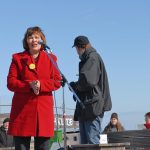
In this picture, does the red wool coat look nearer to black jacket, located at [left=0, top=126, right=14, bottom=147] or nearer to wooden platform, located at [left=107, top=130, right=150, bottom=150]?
wooden platform, located at [left=107, top=130, right=150, bottom=150]

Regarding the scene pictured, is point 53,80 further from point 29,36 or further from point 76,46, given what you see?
point 76,46

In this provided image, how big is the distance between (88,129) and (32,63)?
1443mm

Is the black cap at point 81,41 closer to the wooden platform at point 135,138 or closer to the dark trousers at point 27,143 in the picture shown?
the wooden platform at point 135,138

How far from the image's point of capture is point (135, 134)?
20.8 ft

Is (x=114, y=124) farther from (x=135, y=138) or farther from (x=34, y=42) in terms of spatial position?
(x=34, y=42)

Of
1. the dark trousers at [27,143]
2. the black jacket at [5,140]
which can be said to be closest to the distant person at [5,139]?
the black jacket at [5,140]

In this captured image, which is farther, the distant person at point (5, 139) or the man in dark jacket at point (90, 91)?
the distant person at point (5, 139)

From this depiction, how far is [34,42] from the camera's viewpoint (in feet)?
14.8

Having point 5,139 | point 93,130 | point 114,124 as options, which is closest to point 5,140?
point 5,139

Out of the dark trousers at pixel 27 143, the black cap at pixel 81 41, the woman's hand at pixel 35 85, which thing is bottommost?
the dark trousers at pixel 27 143

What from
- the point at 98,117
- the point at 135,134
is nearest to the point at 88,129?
the point at 98,117

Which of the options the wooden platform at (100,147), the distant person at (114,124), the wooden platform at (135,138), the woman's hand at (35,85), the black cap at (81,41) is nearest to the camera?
the woman's hand at (35,85)

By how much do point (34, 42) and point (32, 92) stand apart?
0.47m

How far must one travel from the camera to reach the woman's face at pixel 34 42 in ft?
14.8
